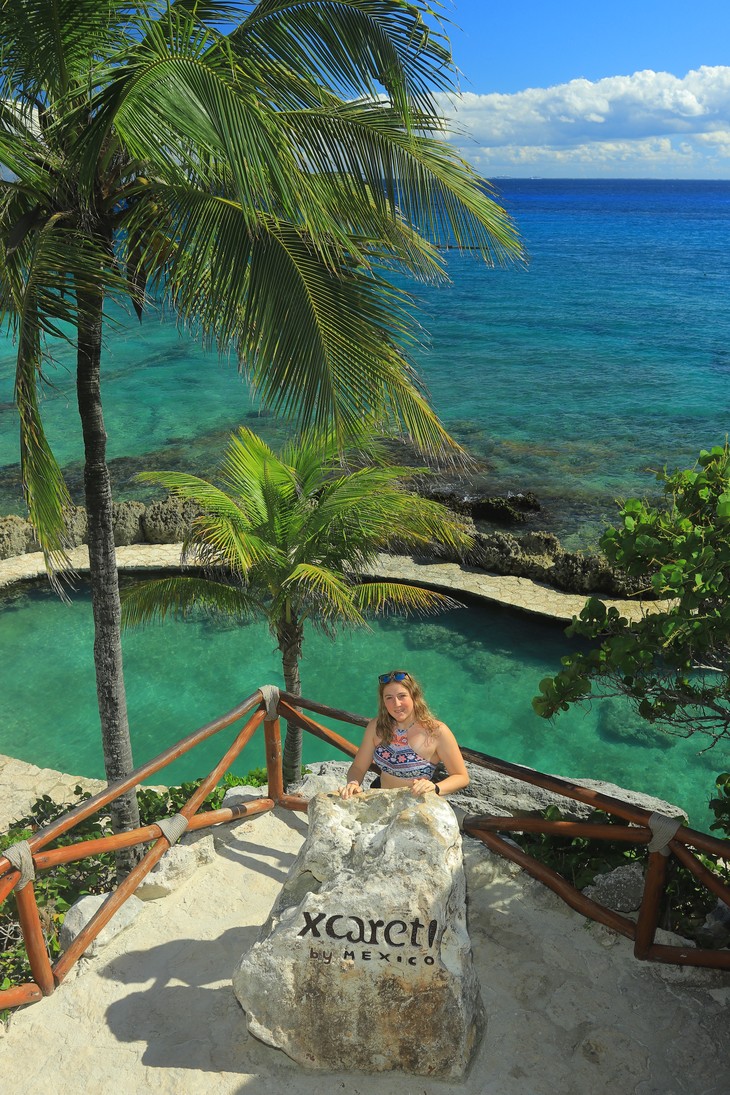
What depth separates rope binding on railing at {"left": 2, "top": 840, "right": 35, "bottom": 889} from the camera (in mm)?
5133

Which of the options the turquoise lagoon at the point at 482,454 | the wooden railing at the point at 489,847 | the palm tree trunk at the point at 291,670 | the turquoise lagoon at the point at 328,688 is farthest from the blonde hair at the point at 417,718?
the turquoise lagoon at the point at 328,688

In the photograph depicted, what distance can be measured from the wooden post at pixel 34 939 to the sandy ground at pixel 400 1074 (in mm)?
138

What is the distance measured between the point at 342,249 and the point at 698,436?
3524cm

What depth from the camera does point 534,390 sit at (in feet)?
153

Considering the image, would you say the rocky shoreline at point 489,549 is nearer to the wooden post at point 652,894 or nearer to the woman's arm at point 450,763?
the wooden post at point 652,894

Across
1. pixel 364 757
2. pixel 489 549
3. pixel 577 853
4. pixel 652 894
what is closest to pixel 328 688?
pixel 489 549

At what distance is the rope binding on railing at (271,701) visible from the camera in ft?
23.6

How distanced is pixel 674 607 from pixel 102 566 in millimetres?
5053

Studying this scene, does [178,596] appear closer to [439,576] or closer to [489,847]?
[489,847]

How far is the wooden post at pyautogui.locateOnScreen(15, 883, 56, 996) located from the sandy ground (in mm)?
138

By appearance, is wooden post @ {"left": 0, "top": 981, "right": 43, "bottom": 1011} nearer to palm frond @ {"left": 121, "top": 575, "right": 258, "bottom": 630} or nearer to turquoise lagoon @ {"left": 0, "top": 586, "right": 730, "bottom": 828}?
palm frond @ {"left": 121, "top": 575, "right": 258, "bottom": 630}

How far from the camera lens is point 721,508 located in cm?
553

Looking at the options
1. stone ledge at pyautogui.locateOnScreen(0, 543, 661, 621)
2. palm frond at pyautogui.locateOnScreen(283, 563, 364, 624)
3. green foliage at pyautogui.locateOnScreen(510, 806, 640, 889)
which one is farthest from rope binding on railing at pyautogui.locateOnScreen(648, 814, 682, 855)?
stone ledge at pyautogui.locateOnScreen(0, 543, 661, 621)

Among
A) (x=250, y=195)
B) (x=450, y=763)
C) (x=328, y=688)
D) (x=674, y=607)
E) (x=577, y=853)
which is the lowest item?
(x=328, y=688)
